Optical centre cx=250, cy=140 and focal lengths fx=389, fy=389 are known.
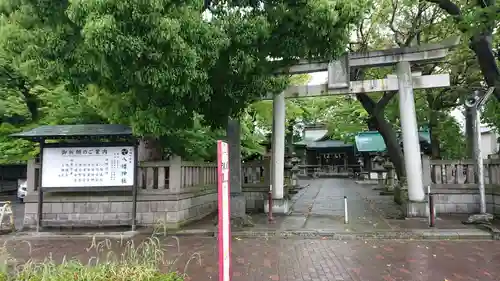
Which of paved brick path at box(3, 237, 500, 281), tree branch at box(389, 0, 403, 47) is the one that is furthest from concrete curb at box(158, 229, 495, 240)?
tree branch at box(389, 0, 403, 47)

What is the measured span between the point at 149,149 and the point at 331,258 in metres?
7.11

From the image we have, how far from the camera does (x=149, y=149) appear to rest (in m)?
12.4

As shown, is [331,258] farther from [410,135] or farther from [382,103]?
[382,103]

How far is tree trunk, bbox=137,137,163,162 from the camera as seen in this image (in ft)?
39.9

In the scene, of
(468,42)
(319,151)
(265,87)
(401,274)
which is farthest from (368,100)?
(319,151)

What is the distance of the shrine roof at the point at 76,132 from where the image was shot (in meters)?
10.2

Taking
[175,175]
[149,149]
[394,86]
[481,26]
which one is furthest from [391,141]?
[149,149]

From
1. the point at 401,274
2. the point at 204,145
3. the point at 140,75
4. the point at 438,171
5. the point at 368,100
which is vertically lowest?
the point at 401,274

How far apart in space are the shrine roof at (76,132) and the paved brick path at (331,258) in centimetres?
272

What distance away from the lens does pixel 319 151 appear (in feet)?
145

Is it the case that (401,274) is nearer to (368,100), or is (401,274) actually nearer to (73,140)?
(73,140)

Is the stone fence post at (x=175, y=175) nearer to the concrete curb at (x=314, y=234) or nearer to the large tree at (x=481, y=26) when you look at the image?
the concrete curb at (x=314, y=234)

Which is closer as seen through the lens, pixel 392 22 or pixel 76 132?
pixel 76 132

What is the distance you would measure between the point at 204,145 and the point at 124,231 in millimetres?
4711
